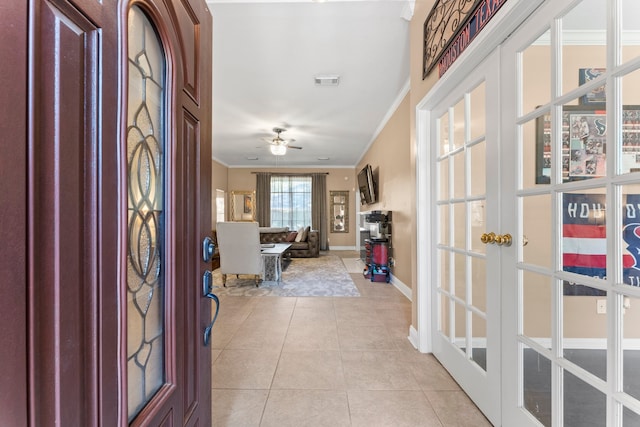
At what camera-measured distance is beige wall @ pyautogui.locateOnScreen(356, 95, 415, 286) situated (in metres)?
3.71

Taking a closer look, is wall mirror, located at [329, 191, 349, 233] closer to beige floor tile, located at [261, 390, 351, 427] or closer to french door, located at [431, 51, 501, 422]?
french door, located at [431, 51, 501, 422]

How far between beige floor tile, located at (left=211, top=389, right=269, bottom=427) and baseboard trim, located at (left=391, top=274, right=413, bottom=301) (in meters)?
2.39

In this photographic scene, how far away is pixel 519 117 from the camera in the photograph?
1255 mm

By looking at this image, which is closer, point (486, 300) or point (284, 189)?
point (486, 300)

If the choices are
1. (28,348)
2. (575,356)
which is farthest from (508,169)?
(28,348)

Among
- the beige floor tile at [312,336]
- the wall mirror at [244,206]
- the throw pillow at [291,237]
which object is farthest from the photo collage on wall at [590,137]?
the wall mirror at [244,206]

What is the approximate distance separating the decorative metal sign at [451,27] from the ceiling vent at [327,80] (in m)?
1.39

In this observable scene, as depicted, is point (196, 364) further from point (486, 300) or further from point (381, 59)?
point (381, 59)

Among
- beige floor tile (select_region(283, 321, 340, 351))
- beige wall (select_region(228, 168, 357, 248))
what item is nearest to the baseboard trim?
beige floor tile (select_region(283, 321, 340, 351))

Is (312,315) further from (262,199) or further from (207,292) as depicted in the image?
(262,199)

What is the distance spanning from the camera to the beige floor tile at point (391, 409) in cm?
145

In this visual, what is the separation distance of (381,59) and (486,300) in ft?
8.62

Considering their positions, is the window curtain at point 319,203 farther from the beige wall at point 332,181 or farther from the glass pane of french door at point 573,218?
the glass pane of french door at point 573,218

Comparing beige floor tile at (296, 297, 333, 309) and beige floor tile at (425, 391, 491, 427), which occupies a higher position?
beige floor tile at (425, 391, 491, 427)
